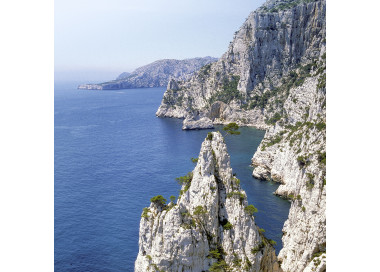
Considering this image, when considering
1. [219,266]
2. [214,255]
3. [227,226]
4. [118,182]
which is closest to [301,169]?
[227,226]

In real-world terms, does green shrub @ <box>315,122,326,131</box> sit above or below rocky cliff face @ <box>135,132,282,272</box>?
above

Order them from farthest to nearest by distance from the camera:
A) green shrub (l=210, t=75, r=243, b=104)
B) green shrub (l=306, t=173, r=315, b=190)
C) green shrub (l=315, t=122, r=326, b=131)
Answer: green shrub (l=210, t=75, r=243, b=104) → green shrub (l=315, t=122, r=326, b=131) → green shrub (l=306, t=173, r=315, b=190)

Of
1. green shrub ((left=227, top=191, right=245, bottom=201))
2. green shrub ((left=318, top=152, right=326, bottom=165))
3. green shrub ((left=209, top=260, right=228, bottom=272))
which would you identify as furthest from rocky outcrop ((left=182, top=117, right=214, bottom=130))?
green shrub ((left=209, top=260, right=228, bottom=272))

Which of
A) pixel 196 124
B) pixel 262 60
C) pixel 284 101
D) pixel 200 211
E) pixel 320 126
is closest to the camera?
pixel 200 211

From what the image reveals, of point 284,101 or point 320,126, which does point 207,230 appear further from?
point 284,101

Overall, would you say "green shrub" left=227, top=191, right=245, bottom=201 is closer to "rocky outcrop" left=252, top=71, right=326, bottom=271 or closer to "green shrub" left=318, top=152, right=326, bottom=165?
"rocky outcrop" left=252, top=71, right=326, bottom=271

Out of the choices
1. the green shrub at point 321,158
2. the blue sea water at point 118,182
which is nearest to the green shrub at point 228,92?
the blue sea water at point 118,182

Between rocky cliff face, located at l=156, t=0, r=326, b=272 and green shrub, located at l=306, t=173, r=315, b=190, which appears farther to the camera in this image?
green shrub, located at l=306, t=173, r=315, b=190
